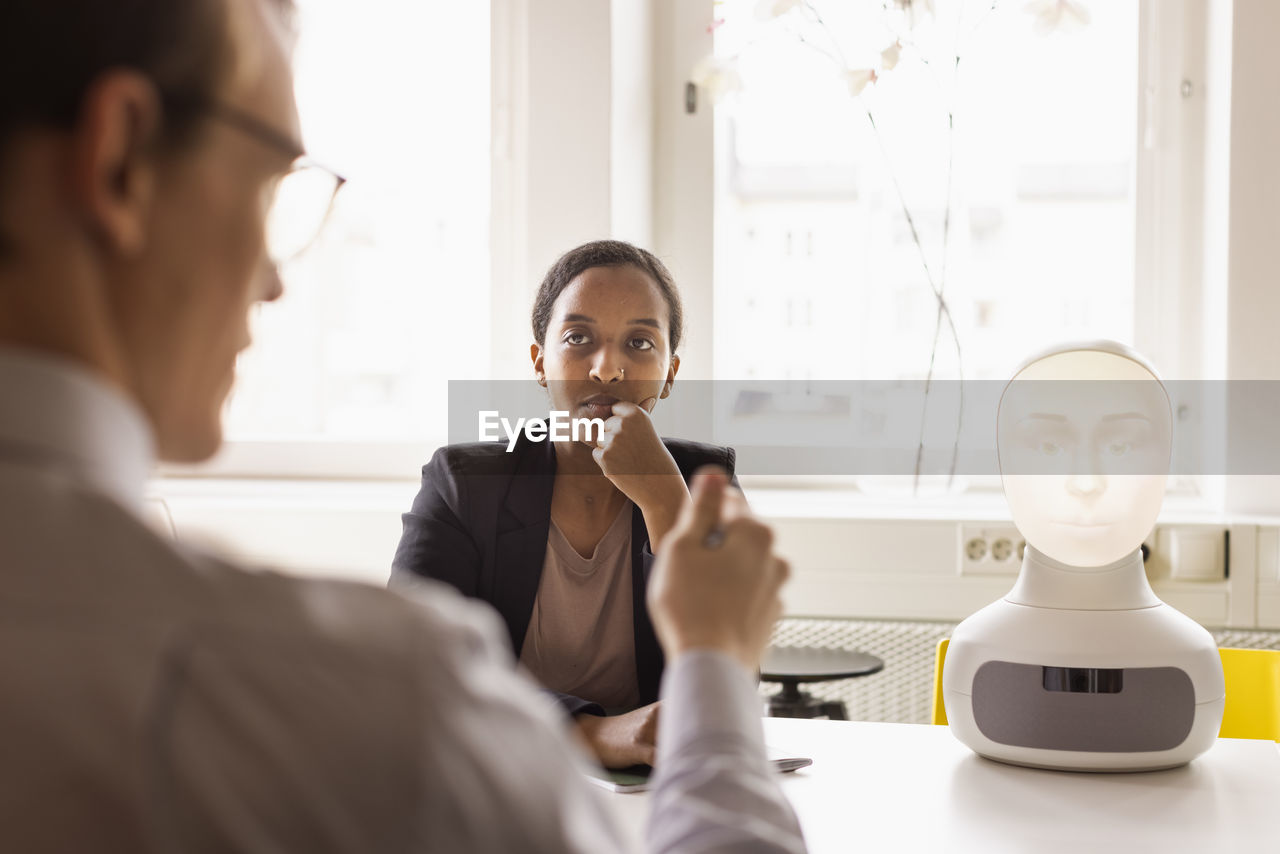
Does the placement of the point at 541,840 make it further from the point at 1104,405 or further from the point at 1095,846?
the point at 1104,405

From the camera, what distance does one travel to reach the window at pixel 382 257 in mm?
2873

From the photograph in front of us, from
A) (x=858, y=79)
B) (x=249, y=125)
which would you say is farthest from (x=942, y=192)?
(x=249, y=125)

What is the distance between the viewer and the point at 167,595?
16.1 inches

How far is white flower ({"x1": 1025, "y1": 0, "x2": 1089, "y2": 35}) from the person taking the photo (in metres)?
2.39

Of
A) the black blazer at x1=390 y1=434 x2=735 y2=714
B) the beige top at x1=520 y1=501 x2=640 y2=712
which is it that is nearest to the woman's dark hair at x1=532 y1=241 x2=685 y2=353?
the black blazer at x1=390 y1=434 x2=735 y2=714

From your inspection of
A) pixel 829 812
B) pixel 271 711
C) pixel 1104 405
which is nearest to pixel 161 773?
pixel 271 711

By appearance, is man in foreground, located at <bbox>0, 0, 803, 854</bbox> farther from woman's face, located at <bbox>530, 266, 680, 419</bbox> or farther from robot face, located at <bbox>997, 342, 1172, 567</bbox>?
woman's face, located at <bbox>530, 266, 680, 419</bbox>

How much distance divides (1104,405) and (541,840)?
112 centimetres

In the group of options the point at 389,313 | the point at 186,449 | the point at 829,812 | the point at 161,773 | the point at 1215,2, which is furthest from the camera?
the point at 389,313

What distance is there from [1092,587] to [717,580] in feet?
2.95

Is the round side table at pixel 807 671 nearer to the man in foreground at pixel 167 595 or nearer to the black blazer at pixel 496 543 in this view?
the black blazer at pixel 496 543

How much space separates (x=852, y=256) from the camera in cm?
284

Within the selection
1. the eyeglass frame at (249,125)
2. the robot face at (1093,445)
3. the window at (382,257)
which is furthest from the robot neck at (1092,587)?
the window at (382,257)

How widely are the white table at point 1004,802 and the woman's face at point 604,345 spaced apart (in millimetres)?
565
